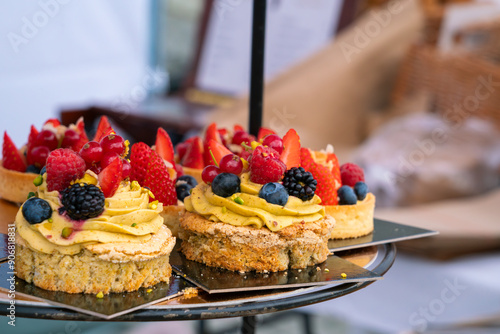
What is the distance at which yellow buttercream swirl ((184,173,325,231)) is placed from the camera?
129cm

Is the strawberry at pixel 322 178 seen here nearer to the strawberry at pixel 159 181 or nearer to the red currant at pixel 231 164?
the red currant at pixel 231 164

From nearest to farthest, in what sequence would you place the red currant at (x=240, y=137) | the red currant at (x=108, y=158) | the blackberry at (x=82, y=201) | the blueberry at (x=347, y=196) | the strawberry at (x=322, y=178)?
1. the blackberry at (x=82, y=201)
2. the red currant at (x=108, y=158)
3. the strawberry at (x=322, y=178)
4. the blueberry at (x=347, y=196)
5. the red currant at (x=240, y=137)

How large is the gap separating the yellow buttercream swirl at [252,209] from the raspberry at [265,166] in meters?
0.02

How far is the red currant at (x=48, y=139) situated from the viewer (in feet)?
5.29

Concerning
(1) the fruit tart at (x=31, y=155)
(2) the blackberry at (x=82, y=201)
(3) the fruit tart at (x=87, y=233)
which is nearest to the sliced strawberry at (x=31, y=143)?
(1) the fruit tart at (x=31, y=155)

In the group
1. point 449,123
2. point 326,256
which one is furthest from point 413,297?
point 326,256

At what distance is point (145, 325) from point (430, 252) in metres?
1.44

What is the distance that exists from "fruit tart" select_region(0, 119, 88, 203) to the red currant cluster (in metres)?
0.37

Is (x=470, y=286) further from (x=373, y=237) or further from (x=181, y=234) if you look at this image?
(x=181, y=234)

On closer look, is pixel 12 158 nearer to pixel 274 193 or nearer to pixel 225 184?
pixel 225 184

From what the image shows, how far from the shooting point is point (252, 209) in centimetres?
129

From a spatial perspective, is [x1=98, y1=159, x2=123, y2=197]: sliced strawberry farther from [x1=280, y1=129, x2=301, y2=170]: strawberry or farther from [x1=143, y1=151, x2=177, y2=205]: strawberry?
[x1=280, y1=129, x2=301, y2=170]: strawberry

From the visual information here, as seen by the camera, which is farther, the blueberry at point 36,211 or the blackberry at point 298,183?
the blackberry at point 298,183

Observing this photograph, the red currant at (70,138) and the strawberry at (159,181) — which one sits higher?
the red currant at (70,138)
